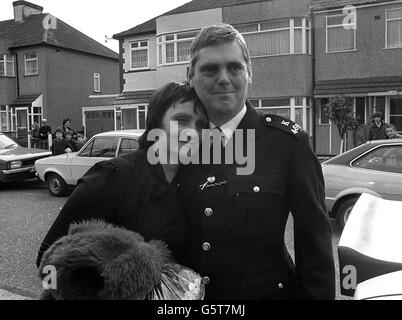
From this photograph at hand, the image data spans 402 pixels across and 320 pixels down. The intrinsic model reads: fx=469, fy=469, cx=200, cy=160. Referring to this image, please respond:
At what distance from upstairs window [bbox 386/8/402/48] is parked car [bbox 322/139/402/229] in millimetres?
12005

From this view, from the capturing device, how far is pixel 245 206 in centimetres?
178

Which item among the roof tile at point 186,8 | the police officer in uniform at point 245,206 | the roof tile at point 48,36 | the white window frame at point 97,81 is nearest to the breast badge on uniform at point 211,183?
the police officer in uniform at point 245,206

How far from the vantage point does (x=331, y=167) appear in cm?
729

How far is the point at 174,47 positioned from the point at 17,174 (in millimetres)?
12468

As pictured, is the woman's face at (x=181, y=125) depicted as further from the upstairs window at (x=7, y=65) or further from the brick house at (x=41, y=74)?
the upstairs window at (x=7, y=65)

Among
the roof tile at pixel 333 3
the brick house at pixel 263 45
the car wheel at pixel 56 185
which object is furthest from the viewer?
the brick house at pixel 263 45

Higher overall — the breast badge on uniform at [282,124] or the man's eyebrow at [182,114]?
the man's eyebrow at [182,114]

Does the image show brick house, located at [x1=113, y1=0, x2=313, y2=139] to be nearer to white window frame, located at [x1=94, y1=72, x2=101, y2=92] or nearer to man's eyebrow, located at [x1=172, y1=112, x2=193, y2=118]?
white window frame, located at [x1=94, y1=72, x2=101, y2=92]

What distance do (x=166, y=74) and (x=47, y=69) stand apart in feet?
32.5

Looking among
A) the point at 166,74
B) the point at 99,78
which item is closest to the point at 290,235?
the point at 166,74

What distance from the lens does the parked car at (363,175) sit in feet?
22.0

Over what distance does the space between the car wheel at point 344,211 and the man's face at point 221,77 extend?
18.7ft

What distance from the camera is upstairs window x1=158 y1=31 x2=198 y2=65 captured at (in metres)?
22.4

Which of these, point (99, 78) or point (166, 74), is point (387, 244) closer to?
point (166, 74)
